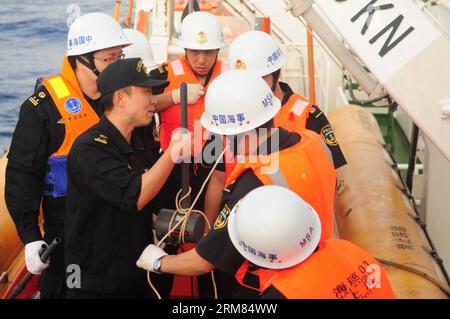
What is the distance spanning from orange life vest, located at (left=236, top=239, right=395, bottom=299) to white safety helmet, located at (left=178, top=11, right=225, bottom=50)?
228 centimetres

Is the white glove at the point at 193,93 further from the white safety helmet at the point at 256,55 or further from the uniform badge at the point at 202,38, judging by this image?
the uniform badge at the point at 202,38

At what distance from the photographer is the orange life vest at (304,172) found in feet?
8.34

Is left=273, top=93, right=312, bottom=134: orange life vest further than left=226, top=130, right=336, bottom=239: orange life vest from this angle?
Yes

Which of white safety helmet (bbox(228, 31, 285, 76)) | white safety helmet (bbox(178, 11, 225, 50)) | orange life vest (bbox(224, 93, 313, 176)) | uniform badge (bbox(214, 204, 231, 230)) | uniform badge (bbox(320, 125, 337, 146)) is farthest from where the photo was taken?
white safety helmet (bbox(178, 11, 225, 50))

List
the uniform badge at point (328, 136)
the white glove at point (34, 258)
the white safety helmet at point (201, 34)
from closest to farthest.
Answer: the white glove at point (34, 258) → the uniform badge at point (328, 136) → the white safety helmet at point (201, 34)

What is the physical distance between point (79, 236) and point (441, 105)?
5.60 ft

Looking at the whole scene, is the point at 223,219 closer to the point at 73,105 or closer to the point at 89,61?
the point at 73,105

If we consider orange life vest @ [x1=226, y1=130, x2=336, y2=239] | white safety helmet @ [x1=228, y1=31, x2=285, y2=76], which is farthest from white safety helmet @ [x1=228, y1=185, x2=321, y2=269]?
white safety helmet @ [x1=228, y1=31, x2=285, y2=76]

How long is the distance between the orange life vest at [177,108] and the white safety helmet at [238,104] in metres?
1.07

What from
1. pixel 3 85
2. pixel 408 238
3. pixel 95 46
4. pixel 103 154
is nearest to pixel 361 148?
pixel 408 238

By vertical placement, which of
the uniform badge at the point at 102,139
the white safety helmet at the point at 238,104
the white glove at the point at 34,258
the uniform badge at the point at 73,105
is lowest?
the white glove at the point at 34,258

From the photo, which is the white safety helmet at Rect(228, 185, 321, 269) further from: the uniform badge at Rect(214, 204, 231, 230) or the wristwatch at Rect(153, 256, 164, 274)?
the wristwatch at Rect(153, 256, 164, 274)

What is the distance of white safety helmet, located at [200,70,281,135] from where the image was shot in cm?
274

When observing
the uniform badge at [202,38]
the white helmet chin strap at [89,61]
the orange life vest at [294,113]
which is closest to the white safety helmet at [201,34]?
the uniform badge at [202,38]
